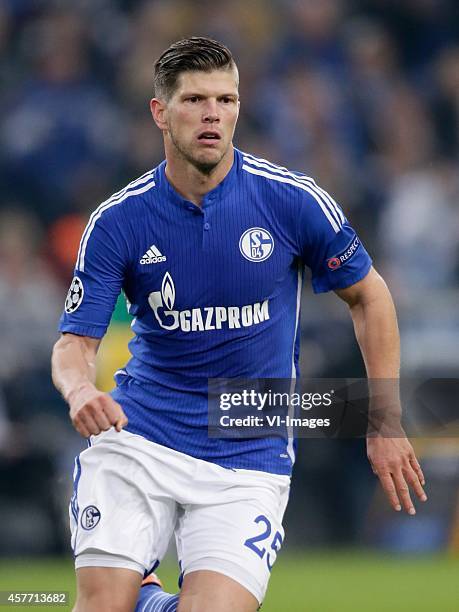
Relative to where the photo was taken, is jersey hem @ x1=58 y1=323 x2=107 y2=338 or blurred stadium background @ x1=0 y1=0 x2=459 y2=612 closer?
jersey hem @ x1=58 y1=323 x2=107 y2=338

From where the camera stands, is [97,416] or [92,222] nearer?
[97,416]

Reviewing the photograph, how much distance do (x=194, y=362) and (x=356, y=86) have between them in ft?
27.1

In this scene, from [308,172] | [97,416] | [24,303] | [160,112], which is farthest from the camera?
[308,172]

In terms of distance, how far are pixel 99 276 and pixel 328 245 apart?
2.95 ft

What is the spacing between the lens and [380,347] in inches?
Answer: 206

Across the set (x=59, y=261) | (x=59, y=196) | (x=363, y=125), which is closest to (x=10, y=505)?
(x=59, y=261)

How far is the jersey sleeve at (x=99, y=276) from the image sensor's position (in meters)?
5.12

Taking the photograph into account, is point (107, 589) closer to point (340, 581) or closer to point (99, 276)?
point (99, 276)

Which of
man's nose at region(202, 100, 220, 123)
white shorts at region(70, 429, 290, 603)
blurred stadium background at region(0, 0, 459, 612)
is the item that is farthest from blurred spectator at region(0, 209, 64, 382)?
man's nose at region(202, 100, 220, 123)

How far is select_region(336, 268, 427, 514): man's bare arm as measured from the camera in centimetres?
498

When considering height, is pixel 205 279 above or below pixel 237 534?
above

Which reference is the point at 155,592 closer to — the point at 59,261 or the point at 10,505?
the point at 10,505

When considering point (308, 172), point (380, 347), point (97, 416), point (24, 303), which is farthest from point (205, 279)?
point (308, 172)

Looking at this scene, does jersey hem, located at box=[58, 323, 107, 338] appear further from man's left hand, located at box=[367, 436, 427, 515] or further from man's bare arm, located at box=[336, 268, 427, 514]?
man's left hand, located at box=[367, 436, 427, 515]
